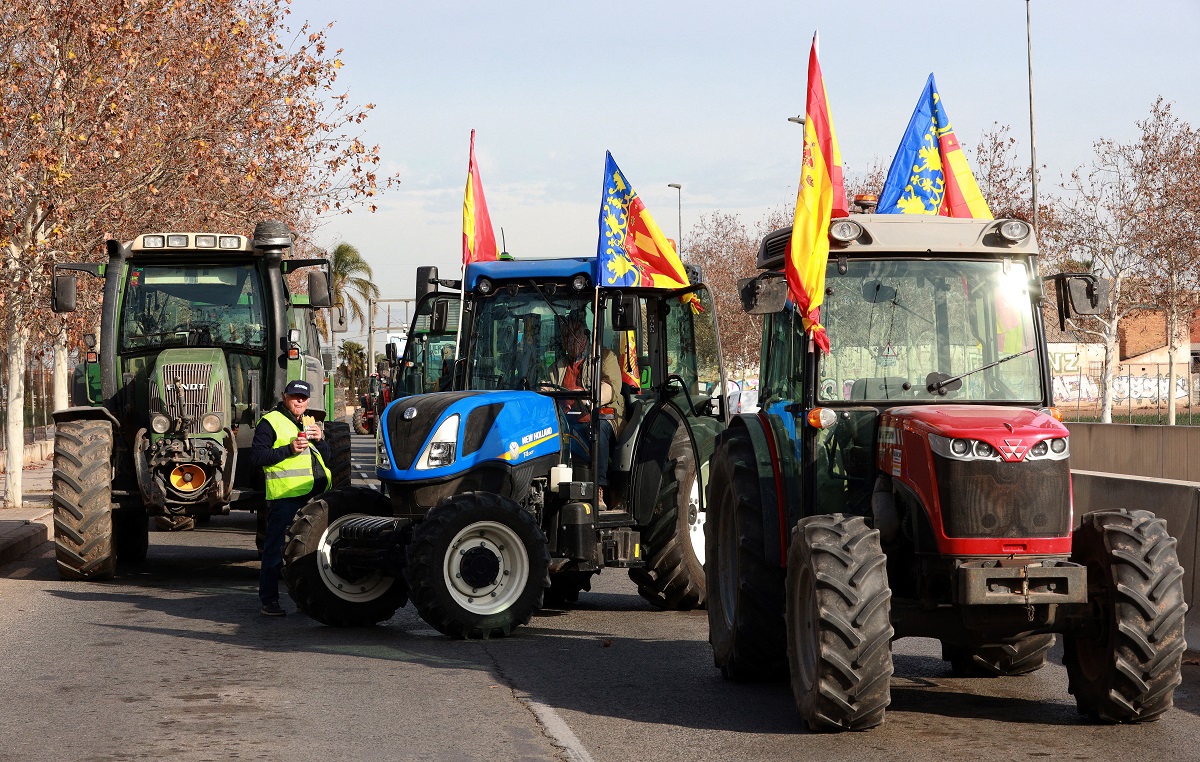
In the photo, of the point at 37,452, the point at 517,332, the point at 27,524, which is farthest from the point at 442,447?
the point at 37,452

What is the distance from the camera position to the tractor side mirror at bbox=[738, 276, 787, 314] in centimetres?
811

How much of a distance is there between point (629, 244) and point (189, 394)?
479cm

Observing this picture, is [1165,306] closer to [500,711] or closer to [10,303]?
[10,303]

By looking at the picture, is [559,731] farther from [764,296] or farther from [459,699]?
[764,296]

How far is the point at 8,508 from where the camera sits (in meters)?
20.7

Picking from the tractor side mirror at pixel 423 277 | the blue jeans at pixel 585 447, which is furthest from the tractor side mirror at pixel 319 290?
the tractor side mirror at pixel 423 277

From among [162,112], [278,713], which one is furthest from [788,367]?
[162,112]

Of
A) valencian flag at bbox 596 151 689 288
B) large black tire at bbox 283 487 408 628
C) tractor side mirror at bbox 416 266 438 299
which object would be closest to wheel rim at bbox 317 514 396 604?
large black tire at bbox 283 487 408 628

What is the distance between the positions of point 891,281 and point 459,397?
12.6 ft

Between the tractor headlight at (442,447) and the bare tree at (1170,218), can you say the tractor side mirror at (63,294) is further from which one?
the bare tree at (1170,218)

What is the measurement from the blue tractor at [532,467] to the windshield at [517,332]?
1cm

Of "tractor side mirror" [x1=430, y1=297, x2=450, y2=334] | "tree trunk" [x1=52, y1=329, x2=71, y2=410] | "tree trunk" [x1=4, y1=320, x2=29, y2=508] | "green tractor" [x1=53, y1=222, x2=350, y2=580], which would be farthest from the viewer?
"tree trunk" [x1=52, y1=329, x2=71, y2=410]

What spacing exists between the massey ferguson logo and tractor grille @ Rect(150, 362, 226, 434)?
29.5ft

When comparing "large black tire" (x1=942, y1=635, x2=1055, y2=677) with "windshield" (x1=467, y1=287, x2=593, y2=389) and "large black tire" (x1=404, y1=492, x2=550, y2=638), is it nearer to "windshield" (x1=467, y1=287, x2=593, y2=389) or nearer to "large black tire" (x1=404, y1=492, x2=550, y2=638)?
"large black tire" (x1=404, y1=492, x2=550, y2=638)
